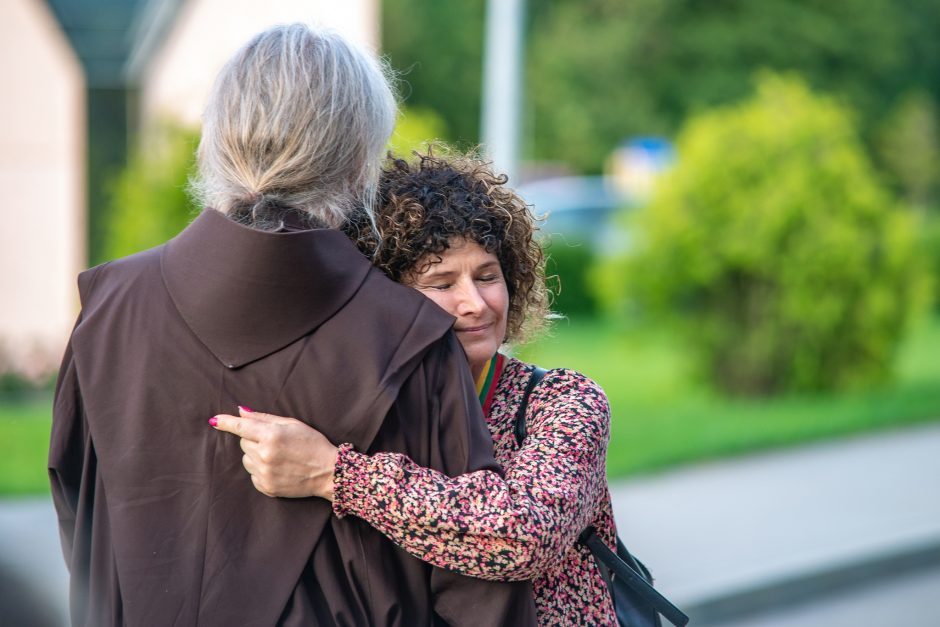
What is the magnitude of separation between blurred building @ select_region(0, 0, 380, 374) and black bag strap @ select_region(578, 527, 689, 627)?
11386mm

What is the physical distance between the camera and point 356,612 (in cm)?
181

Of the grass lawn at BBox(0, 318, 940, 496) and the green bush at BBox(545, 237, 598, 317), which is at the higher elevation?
the green bush at BBox(545, 237, 598, 317)

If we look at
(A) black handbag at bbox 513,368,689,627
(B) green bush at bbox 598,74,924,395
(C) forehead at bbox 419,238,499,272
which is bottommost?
(A) black handbag at bbox 513,368,689,627

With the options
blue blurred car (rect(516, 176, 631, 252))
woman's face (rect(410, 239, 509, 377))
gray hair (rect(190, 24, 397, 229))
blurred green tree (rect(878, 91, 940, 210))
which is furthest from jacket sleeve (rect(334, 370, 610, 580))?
blurred green tree (rect(878, 91, 940, 210))

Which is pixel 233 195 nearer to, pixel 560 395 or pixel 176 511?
pixel 176 511

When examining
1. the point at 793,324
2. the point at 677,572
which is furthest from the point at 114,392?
the point at 793,324

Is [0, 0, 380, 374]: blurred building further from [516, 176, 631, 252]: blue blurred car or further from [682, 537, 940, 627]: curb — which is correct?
[682, 537, 940, 627]: curb

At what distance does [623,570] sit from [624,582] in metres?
0.04

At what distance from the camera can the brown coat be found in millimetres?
1798

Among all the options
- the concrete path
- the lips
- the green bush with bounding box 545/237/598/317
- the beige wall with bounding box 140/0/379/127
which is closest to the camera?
the lips

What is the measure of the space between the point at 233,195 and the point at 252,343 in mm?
252

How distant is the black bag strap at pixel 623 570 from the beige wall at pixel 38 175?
1202 cm

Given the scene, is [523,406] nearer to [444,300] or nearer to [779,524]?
[444,300]

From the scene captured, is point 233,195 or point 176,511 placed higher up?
point 233,195
